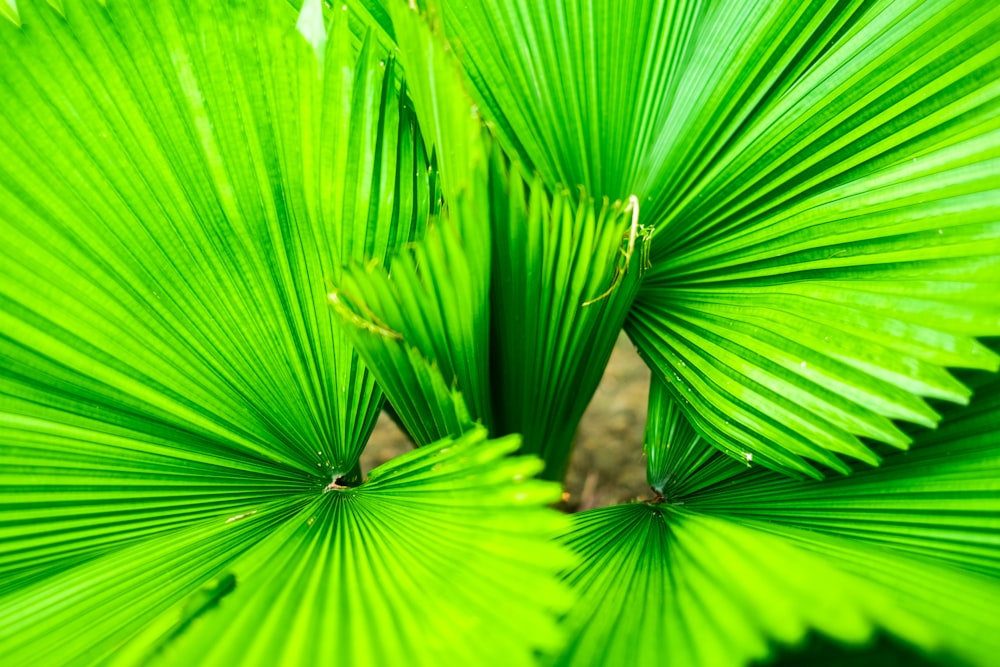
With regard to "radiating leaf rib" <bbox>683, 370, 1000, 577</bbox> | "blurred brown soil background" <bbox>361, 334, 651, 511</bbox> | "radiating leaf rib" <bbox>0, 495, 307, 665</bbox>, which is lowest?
"radiating leaf rib" <bbox>0, 495, 307, 665</bbox>

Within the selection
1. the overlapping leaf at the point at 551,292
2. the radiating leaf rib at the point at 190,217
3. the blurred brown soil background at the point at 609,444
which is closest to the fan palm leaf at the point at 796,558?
the overlapping leaf at the point at 551,292

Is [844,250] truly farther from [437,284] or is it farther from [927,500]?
[437,284]

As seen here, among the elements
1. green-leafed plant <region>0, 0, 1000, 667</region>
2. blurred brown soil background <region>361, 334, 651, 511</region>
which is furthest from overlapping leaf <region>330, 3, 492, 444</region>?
blurred brown soil background <region>361, 334, 651, 511</region>

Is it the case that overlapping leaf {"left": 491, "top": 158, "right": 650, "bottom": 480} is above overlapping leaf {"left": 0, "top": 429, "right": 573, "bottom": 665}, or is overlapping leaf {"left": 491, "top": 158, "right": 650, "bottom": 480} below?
above

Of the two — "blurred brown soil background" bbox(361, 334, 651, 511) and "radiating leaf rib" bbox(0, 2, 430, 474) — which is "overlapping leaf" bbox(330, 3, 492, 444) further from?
"blurred brown soil background" bbox(361, 334, 651, 511)

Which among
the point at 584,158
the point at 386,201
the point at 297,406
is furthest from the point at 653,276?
the point at 297,406

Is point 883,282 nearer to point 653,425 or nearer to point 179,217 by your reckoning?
point 653,425
